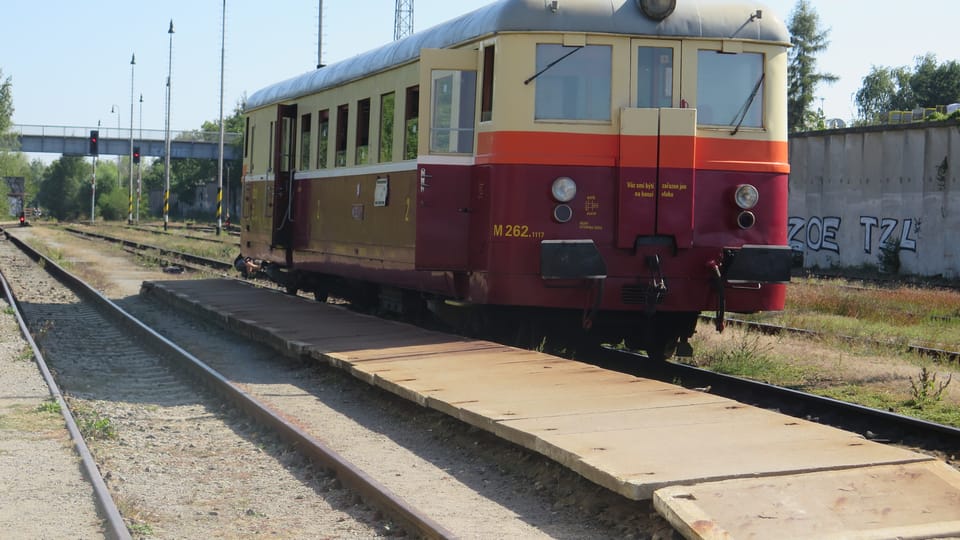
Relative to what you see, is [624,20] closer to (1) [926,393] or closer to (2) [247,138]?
(1) [926,393]

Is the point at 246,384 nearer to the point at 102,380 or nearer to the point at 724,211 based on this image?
the point at 102,380

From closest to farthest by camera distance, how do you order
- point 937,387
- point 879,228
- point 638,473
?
1. point 638,473
2. point 937,387
3. point 879,228

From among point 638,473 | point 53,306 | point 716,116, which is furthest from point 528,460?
point 53,306

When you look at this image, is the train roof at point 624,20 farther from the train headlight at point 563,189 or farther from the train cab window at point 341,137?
the train cab window at point 341,137

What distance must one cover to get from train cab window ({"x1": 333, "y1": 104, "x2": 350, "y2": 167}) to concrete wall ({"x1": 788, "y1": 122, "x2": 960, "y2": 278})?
14.6 metres

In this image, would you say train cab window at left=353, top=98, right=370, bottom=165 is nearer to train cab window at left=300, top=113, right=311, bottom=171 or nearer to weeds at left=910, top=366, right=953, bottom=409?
train cab window at left=300, top=113, right=311, bottom=171

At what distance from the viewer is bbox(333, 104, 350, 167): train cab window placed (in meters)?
14.4

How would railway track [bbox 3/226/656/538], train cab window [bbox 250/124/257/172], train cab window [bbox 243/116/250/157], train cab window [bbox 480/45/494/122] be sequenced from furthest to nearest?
train cab window [bbox 243/116/250/157], train cab window [bbox 250/124/257/172], train cab window [bbox 480/45/494/122], railway track [bbox 3/226/656/538]

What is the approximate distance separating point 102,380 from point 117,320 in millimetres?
5552

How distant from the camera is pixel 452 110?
10961 mm

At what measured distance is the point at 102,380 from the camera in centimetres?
1162

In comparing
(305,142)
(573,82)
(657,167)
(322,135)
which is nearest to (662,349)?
(657,167)

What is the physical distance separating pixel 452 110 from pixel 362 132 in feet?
9.68

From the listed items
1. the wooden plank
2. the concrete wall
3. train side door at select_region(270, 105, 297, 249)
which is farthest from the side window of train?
the concrete wall
